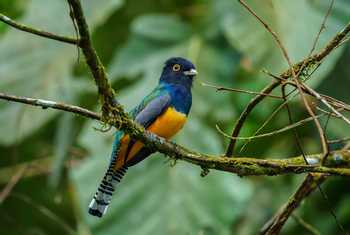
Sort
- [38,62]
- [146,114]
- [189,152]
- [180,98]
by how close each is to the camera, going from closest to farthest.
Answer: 1. [189,152]
2. [146,114]
3. [180,98]
4. [38,62]

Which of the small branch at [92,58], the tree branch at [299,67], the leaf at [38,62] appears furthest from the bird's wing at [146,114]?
the leaf at [38,62]

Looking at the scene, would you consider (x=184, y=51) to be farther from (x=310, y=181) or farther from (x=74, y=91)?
(x=310, y=181)

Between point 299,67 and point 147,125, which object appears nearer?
point 299,67

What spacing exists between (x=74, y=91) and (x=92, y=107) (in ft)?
0.68

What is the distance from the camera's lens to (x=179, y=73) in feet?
17.0

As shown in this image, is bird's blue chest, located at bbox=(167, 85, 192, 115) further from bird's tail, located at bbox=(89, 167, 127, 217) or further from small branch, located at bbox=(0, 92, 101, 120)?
small branch, located at bbox=(0, 92, 101, 120)

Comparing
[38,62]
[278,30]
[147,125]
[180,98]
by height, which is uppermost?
[38,62]

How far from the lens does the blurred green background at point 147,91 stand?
5.66 meters

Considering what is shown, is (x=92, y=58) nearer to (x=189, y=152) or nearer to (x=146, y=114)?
(x=189, y=152)

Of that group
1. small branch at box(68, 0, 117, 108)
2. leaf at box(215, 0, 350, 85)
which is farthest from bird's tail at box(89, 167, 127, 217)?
leaf at box(215, 0, 350, 85)

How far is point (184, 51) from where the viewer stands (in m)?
6.57

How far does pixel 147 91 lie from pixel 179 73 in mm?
945

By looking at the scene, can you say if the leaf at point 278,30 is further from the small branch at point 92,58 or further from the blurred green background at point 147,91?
the small branch at point 92,58

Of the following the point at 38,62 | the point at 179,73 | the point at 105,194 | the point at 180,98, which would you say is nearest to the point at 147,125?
the point at 180,98
